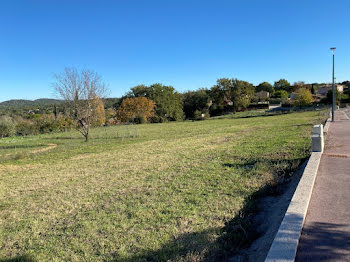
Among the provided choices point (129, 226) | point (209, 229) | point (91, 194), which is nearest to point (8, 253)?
point (129, 226)

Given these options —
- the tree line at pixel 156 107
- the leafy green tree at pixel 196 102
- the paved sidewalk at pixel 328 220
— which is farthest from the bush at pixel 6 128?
Answer: the leafy green tree at pixel 196 102

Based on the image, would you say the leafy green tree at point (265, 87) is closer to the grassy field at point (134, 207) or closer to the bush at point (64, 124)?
the bush at point (64, 124)

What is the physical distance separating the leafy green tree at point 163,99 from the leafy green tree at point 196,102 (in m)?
5.06

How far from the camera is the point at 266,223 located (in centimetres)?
419

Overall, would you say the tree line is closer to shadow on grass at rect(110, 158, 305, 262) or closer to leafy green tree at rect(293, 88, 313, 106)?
leafy green tree at rect(293, 88, 313, 106)

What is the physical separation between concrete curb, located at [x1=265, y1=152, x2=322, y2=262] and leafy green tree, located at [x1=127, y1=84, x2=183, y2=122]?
47043mm

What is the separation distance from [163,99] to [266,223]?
50.8 m

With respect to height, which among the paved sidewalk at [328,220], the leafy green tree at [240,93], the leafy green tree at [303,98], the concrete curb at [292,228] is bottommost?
the paved sidewalk at [328,220]

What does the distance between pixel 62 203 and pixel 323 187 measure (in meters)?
5.66

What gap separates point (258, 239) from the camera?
3.73 m

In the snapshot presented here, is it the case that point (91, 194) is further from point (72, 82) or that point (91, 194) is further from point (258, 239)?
point (72, 82)

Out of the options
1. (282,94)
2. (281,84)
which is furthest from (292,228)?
(281,84)

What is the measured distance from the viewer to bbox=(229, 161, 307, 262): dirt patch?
3257mm

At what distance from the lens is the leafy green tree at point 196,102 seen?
2391 inches
